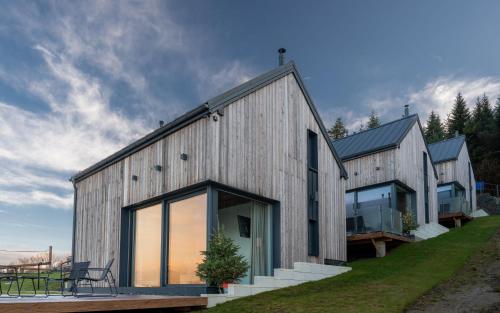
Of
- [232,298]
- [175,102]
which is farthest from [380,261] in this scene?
[175,102]

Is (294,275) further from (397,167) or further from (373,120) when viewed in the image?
(373,120)

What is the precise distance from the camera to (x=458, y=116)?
54594mm

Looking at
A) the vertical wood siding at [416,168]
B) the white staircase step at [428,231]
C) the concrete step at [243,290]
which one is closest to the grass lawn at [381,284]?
the concrete step at [243,290]

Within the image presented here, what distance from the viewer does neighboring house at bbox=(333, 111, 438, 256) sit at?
2012cm

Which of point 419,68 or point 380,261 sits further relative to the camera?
point 419,68

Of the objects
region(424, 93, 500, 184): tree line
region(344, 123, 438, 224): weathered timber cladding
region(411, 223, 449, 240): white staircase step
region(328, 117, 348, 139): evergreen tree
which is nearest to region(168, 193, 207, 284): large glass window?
region(344, 123, 438, 224): weathered timber cladding

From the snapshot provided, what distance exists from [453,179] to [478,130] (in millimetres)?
22920

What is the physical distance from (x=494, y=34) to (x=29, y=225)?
58.1 ft

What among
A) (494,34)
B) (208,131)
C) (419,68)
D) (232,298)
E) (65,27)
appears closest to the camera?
(232,298)

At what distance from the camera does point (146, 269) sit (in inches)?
498

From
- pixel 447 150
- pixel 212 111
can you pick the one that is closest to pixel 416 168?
pixel 447 150

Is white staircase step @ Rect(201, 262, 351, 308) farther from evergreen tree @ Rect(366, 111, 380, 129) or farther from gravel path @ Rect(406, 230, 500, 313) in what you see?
evergreen tree @ Rect(366, 111, 380, 129)

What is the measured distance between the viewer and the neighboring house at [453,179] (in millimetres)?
25562

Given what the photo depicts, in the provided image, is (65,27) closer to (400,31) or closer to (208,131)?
(208,131)
